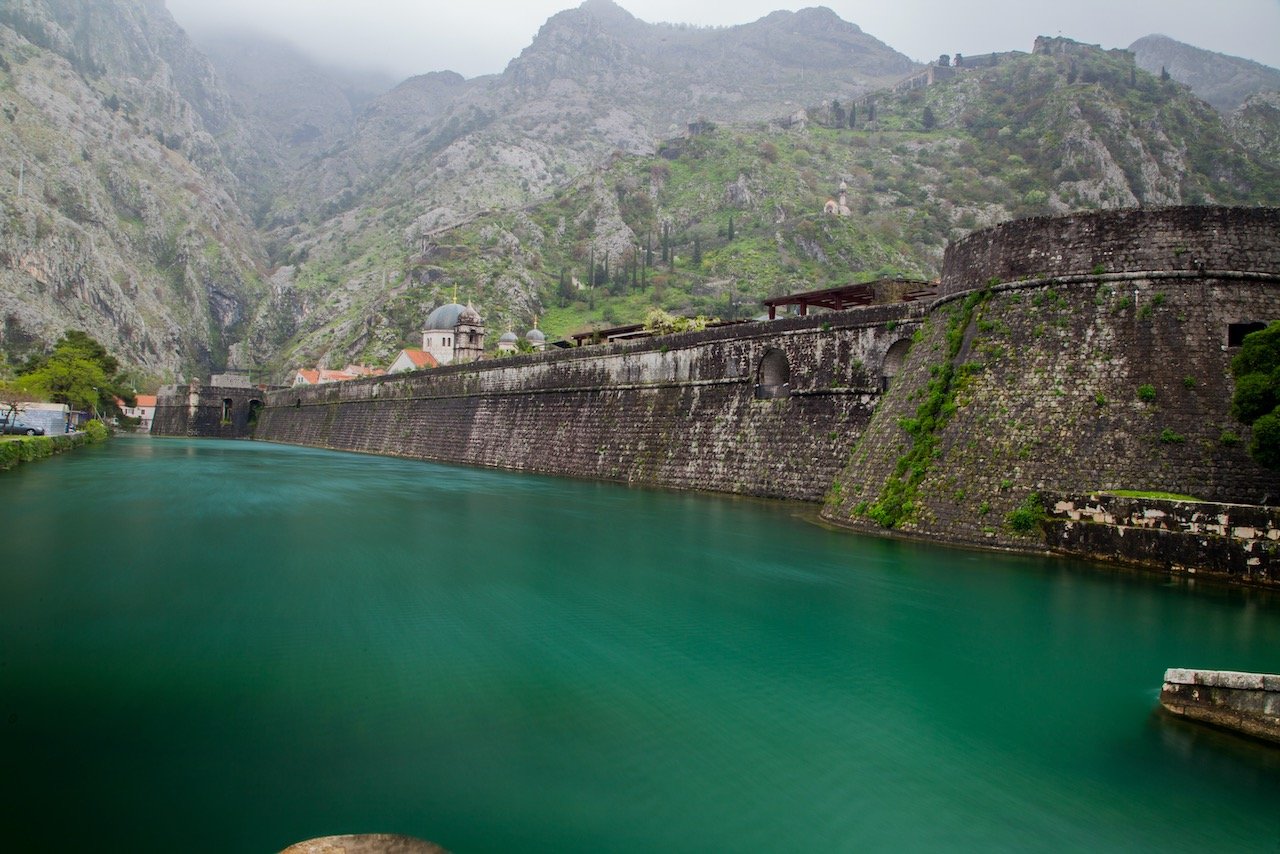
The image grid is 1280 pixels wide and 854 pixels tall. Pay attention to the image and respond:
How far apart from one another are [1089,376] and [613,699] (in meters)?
9.67

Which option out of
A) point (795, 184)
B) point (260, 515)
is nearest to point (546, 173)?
point (795, 184)

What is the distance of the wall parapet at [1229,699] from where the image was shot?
5.99m

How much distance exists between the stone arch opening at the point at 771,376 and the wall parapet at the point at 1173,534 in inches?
412

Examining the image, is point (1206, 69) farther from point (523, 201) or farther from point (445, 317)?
point (445, 317)

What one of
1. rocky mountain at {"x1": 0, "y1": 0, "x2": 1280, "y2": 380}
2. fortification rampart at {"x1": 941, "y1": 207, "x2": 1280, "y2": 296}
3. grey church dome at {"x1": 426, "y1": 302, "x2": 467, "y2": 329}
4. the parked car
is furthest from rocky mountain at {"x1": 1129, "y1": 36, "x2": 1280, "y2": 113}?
the parked car

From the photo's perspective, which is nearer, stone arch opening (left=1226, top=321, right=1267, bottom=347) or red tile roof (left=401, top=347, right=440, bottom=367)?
stone arch opening (left=1226, top=321, right=1267, bottom=347)

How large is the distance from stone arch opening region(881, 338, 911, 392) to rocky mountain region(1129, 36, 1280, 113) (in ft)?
500

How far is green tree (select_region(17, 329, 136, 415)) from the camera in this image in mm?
49688

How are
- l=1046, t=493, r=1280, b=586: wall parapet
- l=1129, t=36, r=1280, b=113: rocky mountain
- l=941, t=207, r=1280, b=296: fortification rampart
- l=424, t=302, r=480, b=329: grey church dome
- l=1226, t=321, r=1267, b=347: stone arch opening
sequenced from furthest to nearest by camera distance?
l=1129, t=36, r=1280, b=113: rocky mountain < l=424, t=302, r=480, b=329: grey church dome < l=941, t=207, r=1280, b=296: fortification rampart < l=1226, t=321, r=1267, b=347: stone arch opening < l=1046, t=493, r=1280, b=586: wall parapet

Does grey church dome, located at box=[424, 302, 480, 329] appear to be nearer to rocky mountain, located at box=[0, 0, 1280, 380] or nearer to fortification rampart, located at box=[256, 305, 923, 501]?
rocky mountain, located at box=[0, 0, 1280, 380]

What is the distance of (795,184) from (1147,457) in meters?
93.1

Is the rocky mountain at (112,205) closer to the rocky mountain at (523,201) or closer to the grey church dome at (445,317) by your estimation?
the rocky mountain at (523,201)

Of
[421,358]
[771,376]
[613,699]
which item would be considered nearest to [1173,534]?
[613,699]

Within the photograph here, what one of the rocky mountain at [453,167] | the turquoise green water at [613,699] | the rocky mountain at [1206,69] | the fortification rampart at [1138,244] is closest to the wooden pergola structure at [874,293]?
the fortification rampart at [1138,244]
